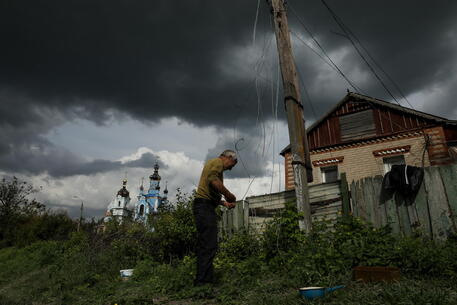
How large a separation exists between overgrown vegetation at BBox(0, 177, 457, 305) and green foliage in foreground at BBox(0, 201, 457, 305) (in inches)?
0.4

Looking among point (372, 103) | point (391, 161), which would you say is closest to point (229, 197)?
point (391, 161)

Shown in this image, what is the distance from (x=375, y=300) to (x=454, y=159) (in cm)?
1227

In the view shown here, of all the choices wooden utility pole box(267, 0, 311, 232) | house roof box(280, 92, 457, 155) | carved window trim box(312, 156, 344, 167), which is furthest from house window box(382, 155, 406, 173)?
wooden utility pole box(267, 0, 311, 232)

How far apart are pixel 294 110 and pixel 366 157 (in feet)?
32.2

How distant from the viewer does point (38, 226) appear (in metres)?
19.0

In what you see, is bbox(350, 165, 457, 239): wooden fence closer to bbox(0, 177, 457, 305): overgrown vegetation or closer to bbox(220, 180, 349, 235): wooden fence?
bbox(0, 177, 457, 305): overgrown vegetation

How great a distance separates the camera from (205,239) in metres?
3.85

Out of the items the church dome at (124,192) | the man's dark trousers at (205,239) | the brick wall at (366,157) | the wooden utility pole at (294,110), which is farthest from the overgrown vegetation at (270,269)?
the church dome at (124,192)

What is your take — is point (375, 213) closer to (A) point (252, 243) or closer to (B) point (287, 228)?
(B) point (287, 228)

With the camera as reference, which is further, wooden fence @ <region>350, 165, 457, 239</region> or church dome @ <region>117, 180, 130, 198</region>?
church dome @ <region>117, 180, 130, 198</region>

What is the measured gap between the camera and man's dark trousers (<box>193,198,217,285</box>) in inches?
147

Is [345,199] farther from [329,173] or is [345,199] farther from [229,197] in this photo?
[329,173]

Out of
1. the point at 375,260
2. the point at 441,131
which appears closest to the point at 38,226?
the point at 375,260

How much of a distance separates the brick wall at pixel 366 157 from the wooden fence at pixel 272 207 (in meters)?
7.32
